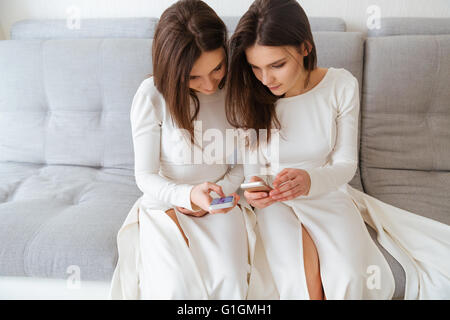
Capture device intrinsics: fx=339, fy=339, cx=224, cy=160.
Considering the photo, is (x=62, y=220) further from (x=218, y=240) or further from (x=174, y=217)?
(x=218, y=240)

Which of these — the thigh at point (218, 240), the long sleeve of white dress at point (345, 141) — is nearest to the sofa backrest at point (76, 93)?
the long sleeve of white dress at point (345, 141)

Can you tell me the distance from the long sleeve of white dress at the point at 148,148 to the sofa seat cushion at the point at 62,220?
0.21m

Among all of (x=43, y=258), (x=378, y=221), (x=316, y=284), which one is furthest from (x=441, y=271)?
(x=43, y=258)

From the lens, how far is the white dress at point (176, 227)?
879mm

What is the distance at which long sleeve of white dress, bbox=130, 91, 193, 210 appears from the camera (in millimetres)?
1007

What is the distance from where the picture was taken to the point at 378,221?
1.08 meters

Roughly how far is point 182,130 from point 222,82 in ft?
0.67

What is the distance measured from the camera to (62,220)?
3.67 ft

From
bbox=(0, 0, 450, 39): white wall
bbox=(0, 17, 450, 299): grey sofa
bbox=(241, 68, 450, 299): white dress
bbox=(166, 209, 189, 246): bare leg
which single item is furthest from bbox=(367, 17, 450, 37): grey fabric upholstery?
bbox=(166, 209, 189, 246): bare leg

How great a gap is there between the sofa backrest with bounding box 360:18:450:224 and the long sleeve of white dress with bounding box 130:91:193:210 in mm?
811

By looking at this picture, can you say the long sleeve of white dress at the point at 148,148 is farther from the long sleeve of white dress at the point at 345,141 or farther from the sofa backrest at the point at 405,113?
the sofa backrest at the point at 405,113

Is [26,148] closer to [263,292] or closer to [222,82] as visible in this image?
[222,82]

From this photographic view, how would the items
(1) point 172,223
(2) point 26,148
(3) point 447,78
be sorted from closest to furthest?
(1) point 172,223 → (3) point 447,78 → (2) point 26,148

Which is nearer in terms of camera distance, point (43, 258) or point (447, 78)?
point (43, 258)
